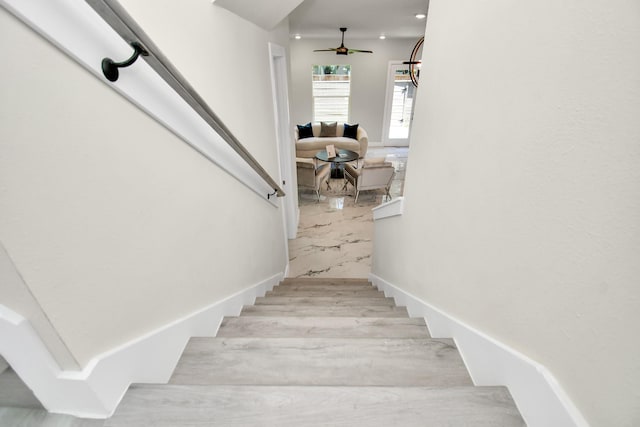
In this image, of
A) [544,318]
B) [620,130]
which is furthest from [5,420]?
[620,130]

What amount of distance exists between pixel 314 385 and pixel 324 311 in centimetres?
89

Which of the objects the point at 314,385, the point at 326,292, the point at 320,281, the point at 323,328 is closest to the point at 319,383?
the point at 314,385

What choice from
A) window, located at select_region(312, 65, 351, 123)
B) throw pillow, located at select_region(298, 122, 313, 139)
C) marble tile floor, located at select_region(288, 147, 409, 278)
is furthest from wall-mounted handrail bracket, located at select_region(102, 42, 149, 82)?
window, located at select_region(312, 65, 351, 123)

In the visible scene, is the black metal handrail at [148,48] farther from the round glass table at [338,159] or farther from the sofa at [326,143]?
the sofa at [326,143]

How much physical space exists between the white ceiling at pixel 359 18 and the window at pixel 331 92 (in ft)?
3.18

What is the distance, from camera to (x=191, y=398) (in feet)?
2.52

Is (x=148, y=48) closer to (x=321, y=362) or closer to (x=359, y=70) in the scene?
(x=321, y=362)

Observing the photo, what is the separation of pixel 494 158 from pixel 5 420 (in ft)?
4.24

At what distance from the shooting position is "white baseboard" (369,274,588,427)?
63 cm

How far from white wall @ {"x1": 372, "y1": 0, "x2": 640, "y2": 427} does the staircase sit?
20 cm

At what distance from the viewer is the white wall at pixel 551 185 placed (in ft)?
1.64

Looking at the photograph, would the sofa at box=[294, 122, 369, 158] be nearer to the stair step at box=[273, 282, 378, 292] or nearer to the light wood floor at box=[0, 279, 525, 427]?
the stair step at box=[273, 282, 378, 292]

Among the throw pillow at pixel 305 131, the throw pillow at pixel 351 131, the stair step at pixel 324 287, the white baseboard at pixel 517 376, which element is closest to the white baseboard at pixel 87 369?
the white baseboard at pixel 517 376

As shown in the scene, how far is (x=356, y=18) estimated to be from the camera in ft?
16.9
